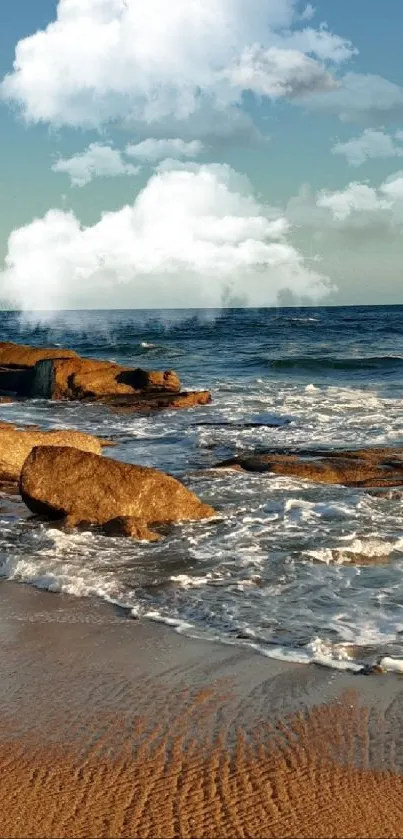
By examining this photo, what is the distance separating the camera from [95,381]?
22.1 metres

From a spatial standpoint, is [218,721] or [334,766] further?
[218,721]

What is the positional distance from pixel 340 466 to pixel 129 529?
4203 millimetres

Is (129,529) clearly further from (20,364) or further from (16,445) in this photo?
(20,364)

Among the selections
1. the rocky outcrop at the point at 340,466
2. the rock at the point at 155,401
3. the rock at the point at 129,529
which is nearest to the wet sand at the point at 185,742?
the rock at the point at 129,529

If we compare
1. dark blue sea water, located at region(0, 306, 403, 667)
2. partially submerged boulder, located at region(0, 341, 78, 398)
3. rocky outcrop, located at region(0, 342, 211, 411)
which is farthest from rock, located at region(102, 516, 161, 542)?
partially submerged boulder, located at region(0, 341, 78, 398)

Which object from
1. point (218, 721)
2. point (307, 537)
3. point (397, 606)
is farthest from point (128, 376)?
point (218, 721)

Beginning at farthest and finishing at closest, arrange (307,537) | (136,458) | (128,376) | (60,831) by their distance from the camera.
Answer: (128,376)
(136,458)
(307,537)
(60,831)

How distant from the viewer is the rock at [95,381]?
22.1m

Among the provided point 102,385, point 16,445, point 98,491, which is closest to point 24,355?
point 102,385

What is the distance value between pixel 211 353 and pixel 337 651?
117 ft

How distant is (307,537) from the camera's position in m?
8.55

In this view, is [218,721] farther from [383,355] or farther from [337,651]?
[383,355]

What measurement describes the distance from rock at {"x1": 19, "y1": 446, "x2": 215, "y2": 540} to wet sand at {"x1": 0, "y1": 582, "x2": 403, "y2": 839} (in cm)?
336

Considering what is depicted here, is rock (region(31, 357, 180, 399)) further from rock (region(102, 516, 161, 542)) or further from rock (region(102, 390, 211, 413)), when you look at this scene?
rock (region(102, 516, 161, 542))
